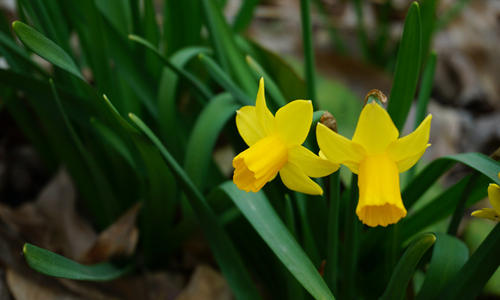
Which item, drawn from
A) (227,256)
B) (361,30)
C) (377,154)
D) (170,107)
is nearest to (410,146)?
(377,154)

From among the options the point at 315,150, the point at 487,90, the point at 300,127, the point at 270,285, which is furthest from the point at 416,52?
the point at 487,90

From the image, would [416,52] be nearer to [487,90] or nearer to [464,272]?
[464,272]

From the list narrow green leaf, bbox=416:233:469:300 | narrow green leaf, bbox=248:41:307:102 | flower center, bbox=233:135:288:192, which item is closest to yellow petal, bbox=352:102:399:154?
flower center, bbox=233:135:288:192

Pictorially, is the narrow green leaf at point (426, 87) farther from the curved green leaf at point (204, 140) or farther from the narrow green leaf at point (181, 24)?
the narrow green leaf at point (181, 24)

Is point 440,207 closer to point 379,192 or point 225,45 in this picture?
point 379,192

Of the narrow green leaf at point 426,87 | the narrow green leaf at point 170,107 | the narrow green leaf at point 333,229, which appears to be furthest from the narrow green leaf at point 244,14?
the narrow green leaf at point 333,229

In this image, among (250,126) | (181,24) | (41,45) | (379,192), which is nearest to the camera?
(379,192)

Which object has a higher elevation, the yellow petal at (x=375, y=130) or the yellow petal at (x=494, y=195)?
the yellow petal at (x=375, y=130)
